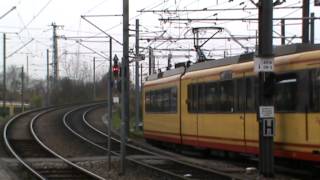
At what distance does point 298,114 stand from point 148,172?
4778mm

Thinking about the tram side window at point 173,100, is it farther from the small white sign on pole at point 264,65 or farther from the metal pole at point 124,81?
the small white sign on pole at point 264,65

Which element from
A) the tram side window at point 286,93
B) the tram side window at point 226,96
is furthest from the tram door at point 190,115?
the tram side window at point 286,93

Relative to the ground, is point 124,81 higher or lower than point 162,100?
higher

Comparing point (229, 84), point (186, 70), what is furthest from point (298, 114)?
point (186, 70)

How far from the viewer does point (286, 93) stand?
16219 mm

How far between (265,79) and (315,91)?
1.15m

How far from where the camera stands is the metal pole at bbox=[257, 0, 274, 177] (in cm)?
1524

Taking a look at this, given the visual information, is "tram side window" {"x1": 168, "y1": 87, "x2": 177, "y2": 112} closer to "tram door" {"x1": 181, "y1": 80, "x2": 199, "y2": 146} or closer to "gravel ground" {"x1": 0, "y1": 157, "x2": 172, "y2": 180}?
"tram door" {"x1": 181, "y1": 80, "x2": 199, "y2": 146}

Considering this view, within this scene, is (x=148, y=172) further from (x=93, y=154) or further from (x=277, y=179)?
(x=93, y=154)

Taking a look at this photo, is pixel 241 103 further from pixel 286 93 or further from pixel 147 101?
pixel 147 101

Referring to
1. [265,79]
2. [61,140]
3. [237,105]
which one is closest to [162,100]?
[61,140]

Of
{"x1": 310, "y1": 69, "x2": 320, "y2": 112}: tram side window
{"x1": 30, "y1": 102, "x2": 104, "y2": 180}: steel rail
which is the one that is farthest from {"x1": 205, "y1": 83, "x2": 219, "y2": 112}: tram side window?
{"x1": 310, "y1": 69, "x2": 320, "y2": 112}: tram side window

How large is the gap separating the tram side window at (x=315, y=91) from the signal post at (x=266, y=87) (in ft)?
2.92

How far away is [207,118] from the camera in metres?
20.9
